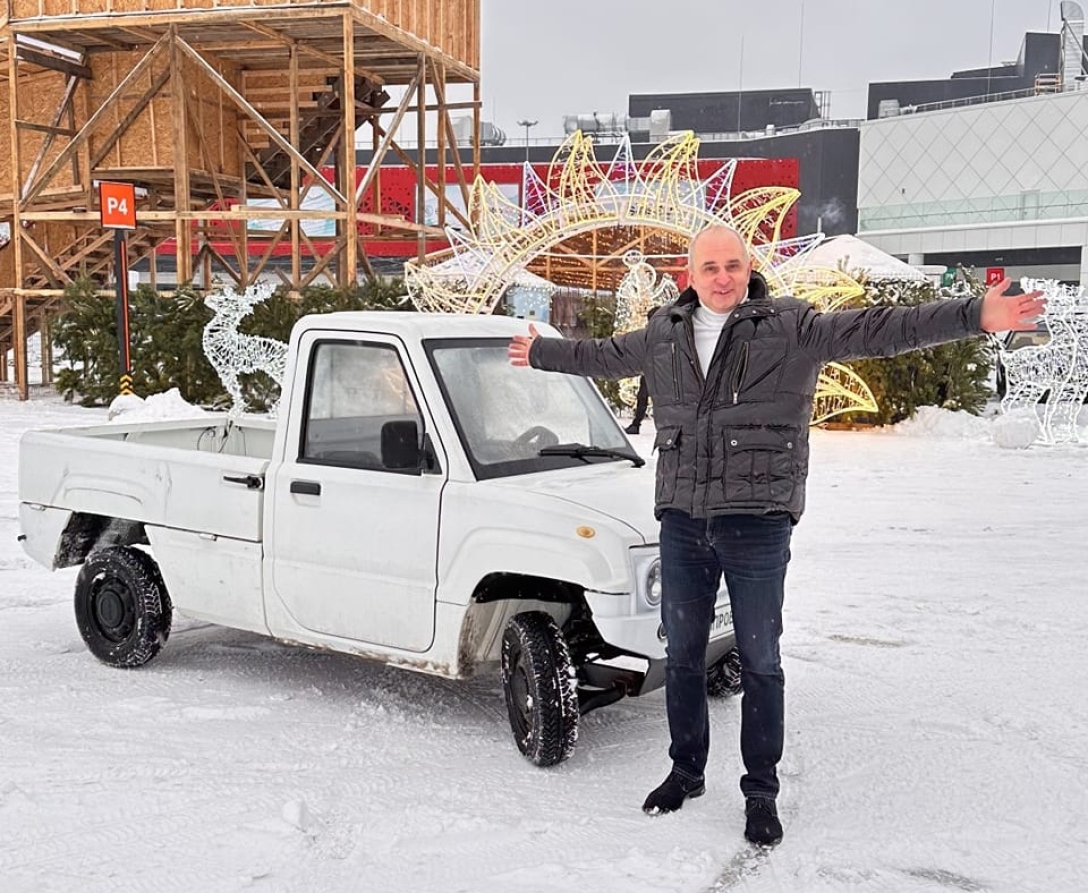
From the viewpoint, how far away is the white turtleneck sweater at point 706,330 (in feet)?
13.8

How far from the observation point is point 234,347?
52.9 ft

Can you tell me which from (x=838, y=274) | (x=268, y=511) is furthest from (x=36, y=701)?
(x=838, y=274)

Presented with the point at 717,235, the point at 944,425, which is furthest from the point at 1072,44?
the point at 717,235

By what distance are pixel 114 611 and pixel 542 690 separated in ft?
9.06

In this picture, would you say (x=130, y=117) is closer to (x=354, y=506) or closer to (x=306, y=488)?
(x=306, y=488)

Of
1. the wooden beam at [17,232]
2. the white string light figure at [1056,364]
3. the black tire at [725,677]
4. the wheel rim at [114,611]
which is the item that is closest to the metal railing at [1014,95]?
the white string light figure at [1056,364]

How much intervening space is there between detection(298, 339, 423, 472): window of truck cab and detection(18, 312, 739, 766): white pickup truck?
0.01 m

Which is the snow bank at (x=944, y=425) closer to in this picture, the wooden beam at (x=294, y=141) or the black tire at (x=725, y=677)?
the wooden beam at (x=294, y=141)

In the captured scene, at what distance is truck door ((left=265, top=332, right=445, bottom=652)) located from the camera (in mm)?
5113

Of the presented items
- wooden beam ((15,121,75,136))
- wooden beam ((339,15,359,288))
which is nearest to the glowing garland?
wooden beam ((339,15,359,288))

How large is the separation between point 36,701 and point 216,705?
88 cm

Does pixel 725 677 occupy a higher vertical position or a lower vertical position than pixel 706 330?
lower

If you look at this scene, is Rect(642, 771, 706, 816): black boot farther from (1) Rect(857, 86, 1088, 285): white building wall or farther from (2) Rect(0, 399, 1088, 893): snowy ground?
(1) Rect(857, 86, 1088, 285): white building wall

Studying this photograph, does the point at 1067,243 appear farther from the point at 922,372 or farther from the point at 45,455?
the point at 45,455
